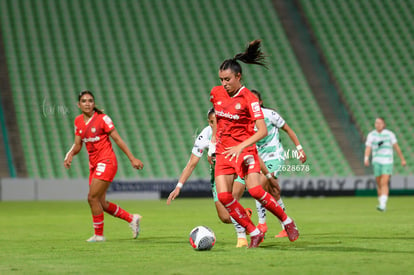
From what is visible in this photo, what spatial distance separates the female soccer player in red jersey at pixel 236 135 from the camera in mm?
7965

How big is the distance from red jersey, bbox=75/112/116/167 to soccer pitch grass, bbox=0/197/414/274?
1.15 meters

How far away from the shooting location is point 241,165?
809cm

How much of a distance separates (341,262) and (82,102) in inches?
177

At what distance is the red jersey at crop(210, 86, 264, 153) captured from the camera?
26.2 feet

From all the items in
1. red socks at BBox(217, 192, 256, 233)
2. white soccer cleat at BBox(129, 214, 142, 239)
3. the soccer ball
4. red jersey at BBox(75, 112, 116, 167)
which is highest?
red jersey at BBox(75, 112, 116, 167)

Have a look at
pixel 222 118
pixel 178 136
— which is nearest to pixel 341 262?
pixel 222 118

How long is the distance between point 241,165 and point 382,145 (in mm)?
10470

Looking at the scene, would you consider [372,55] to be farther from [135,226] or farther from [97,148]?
→ [97,148]

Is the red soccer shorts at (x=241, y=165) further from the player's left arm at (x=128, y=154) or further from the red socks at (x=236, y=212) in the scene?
the player's left arm at (x=128, y=154)

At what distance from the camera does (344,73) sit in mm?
29766

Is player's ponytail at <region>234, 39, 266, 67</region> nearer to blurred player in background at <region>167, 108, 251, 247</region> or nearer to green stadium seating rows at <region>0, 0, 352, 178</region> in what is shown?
blurred player in background at <region>167, 108, 251, 247</region>

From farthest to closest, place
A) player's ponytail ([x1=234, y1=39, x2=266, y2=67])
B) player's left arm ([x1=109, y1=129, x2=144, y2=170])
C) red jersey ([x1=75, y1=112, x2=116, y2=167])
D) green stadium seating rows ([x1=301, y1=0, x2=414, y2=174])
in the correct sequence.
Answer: green stadium seating rows ([x1=301, y1=0, x2=414, y2=174]) → red jersey ([x1=75, y1=112, x2=116, y2=167]) → player's left arm ([x1=109, y1=129, x2=144, y2=170]) → player's ponytail ([x1=234, y1=39, x2=266, y2=67])

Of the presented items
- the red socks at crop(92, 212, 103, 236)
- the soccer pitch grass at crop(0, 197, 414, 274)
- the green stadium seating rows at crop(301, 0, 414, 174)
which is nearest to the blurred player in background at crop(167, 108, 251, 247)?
the soccer pitch grass at crop(0, 197, 414, 274)

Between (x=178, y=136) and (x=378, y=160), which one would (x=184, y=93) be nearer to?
(x=178, y=136)
